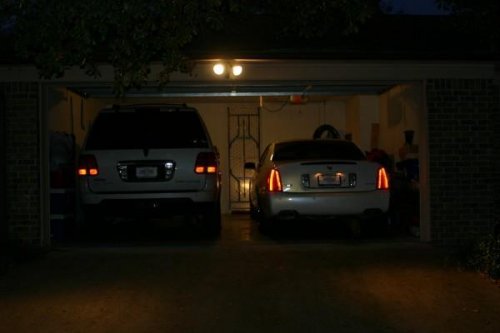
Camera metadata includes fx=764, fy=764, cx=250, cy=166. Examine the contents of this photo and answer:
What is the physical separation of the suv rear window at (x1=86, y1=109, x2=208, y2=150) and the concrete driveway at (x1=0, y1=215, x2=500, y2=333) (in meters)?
1.46

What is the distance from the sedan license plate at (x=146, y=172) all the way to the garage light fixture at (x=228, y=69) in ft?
5.32

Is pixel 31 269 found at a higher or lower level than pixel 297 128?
lower

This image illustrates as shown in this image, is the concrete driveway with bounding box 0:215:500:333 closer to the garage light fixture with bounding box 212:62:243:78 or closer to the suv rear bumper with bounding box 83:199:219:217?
the suv rear bumper with bounding box 83:199:219:217

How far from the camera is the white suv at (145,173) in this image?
35.2 ft

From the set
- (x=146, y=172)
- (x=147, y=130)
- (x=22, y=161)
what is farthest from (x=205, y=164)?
(x=22, y=161)

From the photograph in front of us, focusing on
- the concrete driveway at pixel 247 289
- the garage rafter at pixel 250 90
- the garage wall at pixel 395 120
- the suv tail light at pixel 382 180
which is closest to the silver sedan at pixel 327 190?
the suv tail light at pixel 382 180

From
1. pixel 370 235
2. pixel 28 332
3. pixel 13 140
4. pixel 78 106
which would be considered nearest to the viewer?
pixel 28 332

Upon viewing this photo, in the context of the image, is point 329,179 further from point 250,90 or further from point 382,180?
point 250,90

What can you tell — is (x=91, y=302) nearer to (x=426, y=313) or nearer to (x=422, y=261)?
(x=426, y=313)

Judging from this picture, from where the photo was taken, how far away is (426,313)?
7.30 meters

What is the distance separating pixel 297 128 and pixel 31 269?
8647 millimetres

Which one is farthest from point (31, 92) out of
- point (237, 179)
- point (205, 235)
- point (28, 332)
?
point (237, 179)

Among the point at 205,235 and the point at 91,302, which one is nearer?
the point at 91,302

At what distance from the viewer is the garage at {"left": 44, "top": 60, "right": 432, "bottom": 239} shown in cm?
1076
